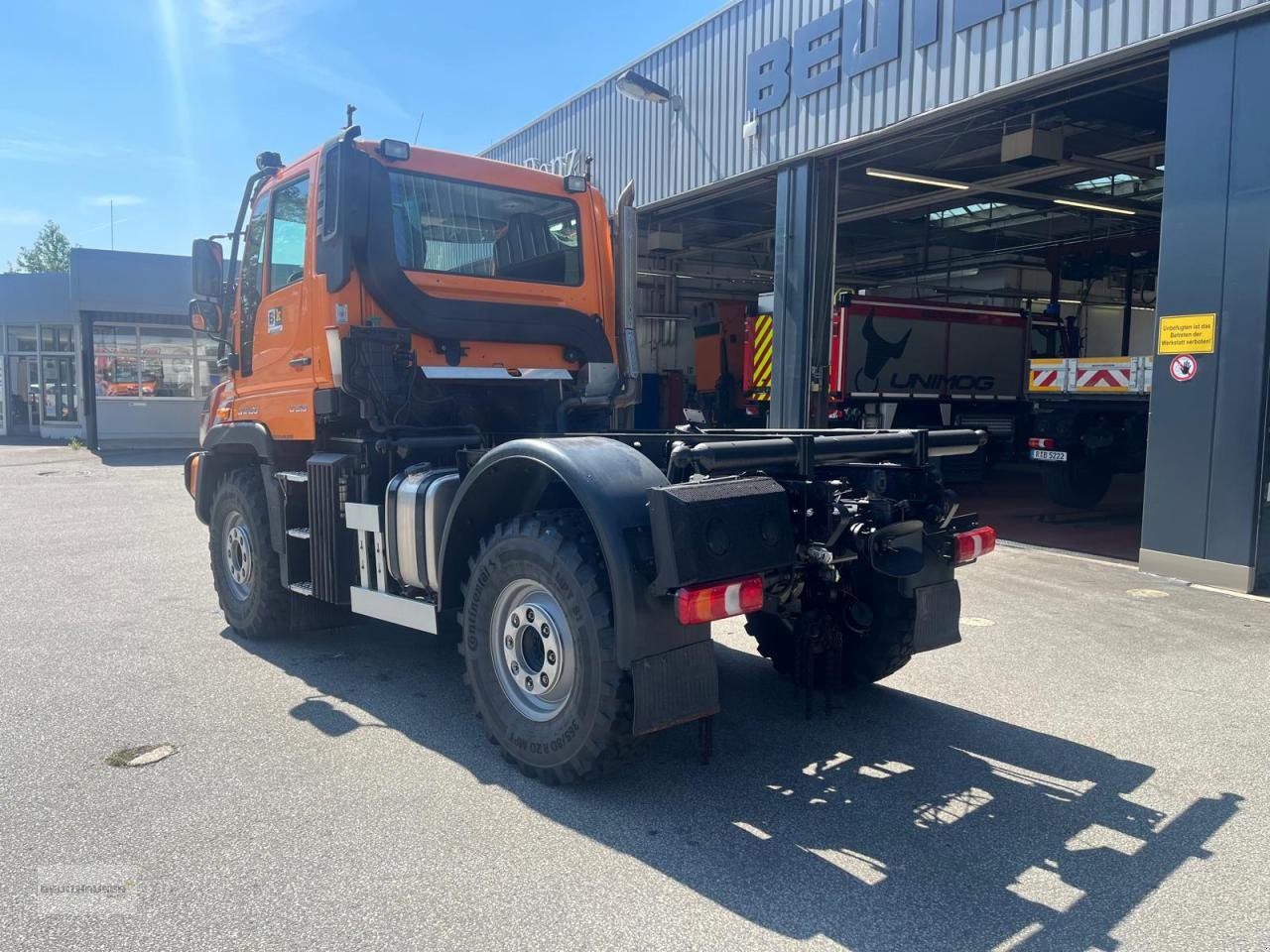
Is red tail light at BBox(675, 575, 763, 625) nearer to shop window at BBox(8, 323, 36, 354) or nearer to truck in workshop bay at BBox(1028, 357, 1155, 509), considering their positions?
truck in workshop bay at BBox(1028, 357, 1155, 509)

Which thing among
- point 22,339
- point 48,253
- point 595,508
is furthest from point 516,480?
point 48,253

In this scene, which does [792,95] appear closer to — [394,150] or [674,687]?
[394,150]

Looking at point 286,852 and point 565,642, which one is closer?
point 286,852

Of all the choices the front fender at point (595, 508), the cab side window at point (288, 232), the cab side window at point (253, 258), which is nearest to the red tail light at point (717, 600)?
the front fender at point (595, 508)

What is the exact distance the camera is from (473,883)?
316cm

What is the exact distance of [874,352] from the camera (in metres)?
15.4

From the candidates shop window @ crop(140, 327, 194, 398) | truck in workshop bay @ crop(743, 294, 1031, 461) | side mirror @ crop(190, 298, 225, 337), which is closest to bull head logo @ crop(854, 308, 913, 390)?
truck in workshop bay @ crop(743, 294, 1031, 461)

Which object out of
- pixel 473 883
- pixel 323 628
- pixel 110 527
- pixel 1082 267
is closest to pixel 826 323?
pixel 323 628

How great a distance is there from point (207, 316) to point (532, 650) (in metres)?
4.11

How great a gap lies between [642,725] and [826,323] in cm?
996

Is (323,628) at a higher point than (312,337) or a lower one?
lower

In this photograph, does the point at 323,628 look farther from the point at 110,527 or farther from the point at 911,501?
the point at 110,527

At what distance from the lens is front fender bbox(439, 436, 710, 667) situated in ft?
11.7

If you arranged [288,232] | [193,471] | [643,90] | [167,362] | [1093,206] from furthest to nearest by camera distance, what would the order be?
1. [167,362]
2. [1093,206]
3. [643,90]
4. [193,471]
5. [288,232]
